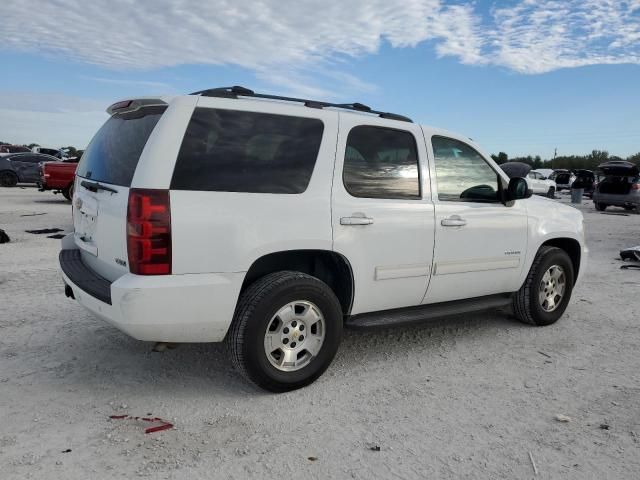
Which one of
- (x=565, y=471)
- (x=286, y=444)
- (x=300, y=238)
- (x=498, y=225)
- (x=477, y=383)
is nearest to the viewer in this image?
(x=565, y=471)

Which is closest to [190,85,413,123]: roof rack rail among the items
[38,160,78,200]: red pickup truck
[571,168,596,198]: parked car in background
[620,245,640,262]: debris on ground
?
[620,245,640,262]: debris on ground

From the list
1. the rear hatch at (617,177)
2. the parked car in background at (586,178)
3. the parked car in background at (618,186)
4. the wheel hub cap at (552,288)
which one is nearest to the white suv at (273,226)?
the wheel hub cap at (552,288)

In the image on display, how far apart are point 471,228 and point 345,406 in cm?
190

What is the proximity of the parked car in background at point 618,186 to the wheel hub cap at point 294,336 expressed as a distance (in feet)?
65.3

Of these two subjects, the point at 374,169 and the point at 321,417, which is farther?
the point at 374,169

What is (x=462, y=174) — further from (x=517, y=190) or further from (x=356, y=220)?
(x=356, y=220)

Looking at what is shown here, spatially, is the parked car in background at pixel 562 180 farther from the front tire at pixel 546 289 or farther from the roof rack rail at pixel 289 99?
the roof rack rail at pixel 289 99

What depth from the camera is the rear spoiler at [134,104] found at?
11.4 feet

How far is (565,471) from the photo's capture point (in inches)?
109

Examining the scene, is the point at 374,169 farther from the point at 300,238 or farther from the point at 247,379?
the point at 247,379

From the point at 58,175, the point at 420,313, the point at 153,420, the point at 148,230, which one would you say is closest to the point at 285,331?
the point at 153,420

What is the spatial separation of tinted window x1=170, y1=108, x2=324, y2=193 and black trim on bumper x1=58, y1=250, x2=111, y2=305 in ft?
2.71

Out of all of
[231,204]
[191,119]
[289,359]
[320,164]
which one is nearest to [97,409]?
[289,359]

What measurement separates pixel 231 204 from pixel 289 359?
1.12 m
